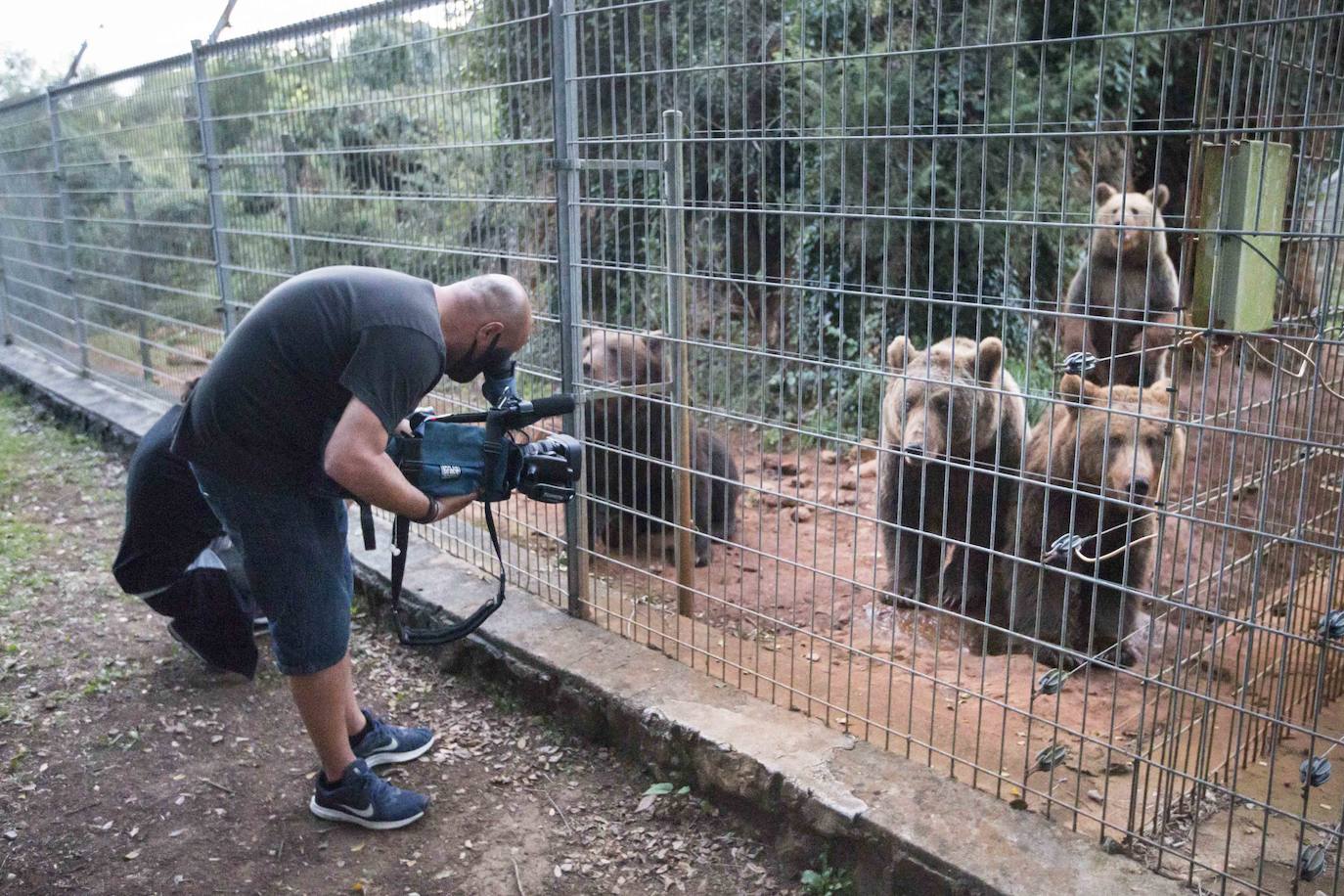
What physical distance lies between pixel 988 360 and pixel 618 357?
1517mm

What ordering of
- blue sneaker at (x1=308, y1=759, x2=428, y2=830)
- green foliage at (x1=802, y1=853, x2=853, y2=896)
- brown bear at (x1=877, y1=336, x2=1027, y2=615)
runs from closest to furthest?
1. green foliage at (x1=802, y1=853, x2=853, y2=896)
2. blue sneaker at (x1=308, y1=759, x2=428, y2=830)
3. brown bear at (x1=877, y1=336, x2=1027, y2=615)

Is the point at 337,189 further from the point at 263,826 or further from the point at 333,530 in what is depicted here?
the point at 263,826

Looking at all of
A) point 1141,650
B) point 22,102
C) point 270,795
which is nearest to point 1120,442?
point 1141,650

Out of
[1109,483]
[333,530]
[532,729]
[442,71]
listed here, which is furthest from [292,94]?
[1109,483]

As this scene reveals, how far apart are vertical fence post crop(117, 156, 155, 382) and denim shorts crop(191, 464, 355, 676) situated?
5.39m

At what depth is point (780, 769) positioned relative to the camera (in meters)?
3.30

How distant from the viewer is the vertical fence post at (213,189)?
21.6ft

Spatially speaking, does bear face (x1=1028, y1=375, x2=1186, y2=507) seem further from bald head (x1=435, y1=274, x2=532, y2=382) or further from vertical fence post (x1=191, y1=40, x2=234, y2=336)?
vertical fence post (x1=191, y1=40, x2=234, y2=336)

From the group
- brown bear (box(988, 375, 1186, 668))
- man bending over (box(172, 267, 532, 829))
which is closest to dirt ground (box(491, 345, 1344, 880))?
brown bear (box(988, 375, 1186, 668))

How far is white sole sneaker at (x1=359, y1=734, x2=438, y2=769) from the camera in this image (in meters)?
3.85

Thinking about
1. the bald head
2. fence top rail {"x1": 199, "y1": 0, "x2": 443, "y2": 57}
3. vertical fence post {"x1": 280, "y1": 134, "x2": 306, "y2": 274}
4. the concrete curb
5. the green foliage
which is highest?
fence top rail {"x1": 199, "y1": 0, "x2": 443, "y2": 57}

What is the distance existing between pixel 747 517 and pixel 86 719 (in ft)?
13.8

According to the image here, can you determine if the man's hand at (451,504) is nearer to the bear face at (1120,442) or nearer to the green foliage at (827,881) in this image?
the green foliage at (827,881)

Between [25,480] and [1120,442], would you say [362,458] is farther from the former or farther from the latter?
[25,480]
